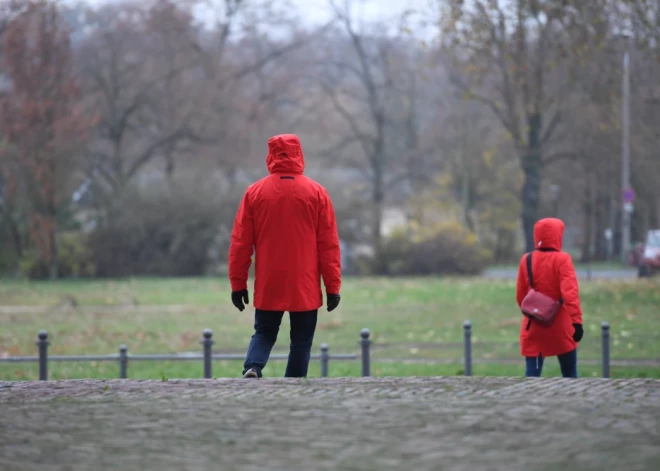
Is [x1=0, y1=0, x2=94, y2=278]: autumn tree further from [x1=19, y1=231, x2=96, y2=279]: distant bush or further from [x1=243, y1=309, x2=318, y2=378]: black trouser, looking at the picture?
[x1=243, y1=309, x2=318, y2=378]: black trouser


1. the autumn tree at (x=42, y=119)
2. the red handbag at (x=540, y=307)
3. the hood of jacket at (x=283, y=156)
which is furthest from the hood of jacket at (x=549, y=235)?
the autumn tree at (x=42, y=119)

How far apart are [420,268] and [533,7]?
701 inches

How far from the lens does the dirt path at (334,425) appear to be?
18.4 feet

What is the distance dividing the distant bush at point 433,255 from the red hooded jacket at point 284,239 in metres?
34.1

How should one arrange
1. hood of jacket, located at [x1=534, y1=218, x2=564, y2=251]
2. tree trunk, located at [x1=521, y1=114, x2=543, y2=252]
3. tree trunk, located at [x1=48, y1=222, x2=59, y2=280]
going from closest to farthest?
hood of jacket, located at [x1=534, y1=218, x2=564, y2=251] < tree trunk, located at [x1=521, y1=114, x2=543, y2=252] < tree trunk, located at [x1=48, y1=222, x2=59, y2=280]

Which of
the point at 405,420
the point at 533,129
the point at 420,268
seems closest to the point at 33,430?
the point at 405,420

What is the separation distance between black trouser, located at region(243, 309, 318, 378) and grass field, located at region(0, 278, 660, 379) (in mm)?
6316

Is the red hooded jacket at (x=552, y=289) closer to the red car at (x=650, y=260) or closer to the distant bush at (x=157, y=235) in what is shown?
the red car at (x=650, y=260)

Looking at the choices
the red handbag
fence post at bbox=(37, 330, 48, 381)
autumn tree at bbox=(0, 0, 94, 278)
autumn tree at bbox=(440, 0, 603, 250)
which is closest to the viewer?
the red handbag

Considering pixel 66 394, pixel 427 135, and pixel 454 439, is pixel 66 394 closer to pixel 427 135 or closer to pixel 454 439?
pixel 454 439

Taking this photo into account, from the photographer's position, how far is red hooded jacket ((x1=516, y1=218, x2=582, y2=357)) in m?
9.84

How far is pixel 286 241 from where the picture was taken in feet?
27.3

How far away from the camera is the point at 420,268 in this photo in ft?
141

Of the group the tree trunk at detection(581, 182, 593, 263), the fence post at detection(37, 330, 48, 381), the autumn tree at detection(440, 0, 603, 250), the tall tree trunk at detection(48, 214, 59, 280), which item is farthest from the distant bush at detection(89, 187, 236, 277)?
the fence post at detection(37, 330, 48, 381)
